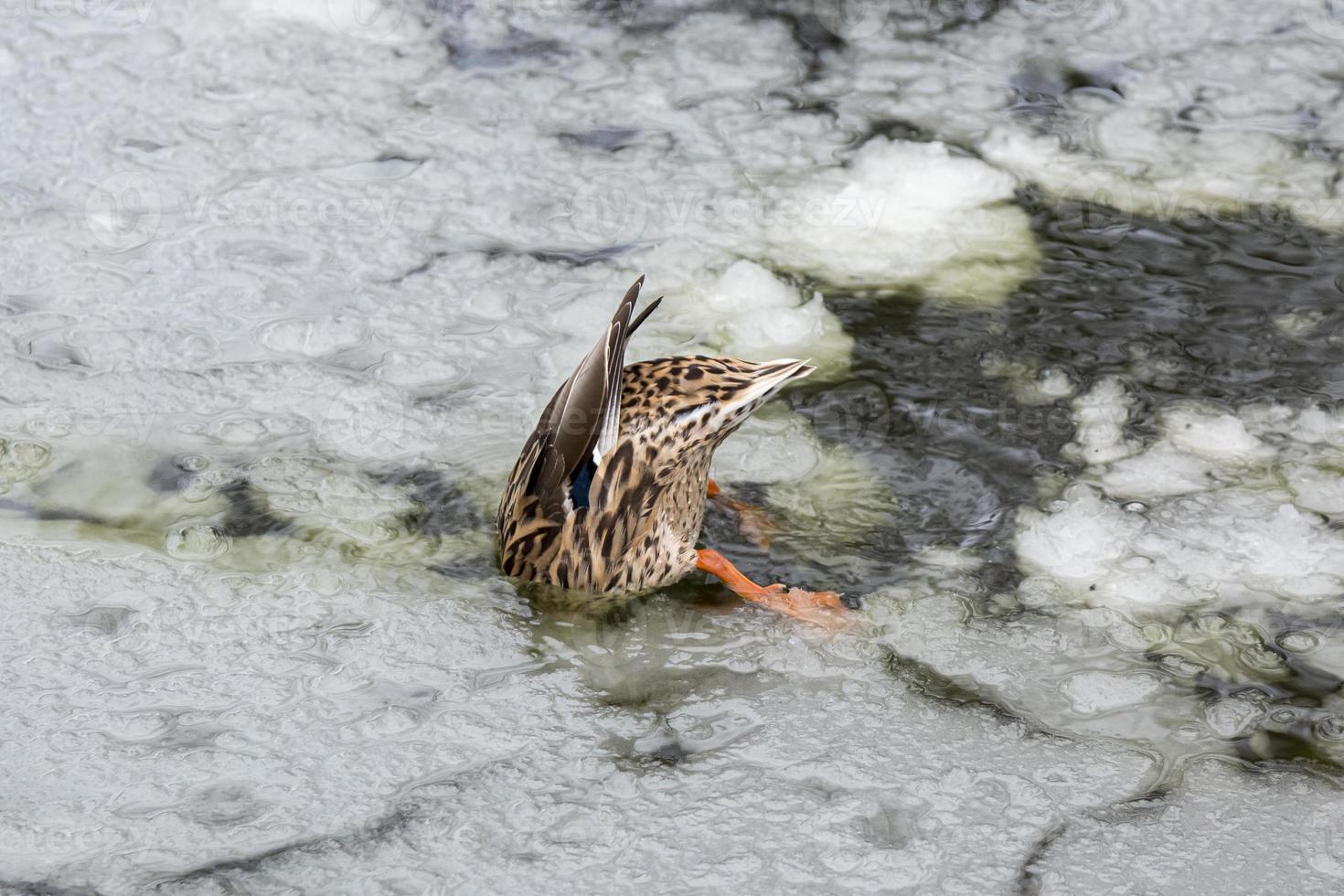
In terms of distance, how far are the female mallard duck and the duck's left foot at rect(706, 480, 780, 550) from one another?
17 centimetres

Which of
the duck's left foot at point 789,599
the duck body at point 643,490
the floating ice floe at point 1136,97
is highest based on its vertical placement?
the floating ice floe at point 1136,97

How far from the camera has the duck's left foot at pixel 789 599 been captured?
3.00 meters

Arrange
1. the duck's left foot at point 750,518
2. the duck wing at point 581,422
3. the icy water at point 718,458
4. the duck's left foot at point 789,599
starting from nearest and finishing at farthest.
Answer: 1. the icy water at point 718,458
2. the duck wing at point 581,422
3. the duck's left foot at point 789,599
4. the duck's left foot at point 750,518

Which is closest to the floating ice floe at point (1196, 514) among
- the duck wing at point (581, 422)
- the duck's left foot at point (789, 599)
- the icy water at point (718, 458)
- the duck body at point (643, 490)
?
the icy water at point (718, 458)

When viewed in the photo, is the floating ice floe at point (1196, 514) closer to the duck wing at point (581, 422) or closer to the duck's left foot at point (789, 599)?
the duck's left foot at point (789, 599)

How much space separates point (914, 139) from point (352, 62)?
202 centimetres

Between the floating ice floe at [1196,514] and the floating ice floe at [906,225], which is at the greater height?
the floating ice floe at [906,225]

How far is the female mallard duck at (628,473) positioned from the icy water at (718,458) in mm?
92

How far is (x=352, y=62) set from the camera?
5.06m

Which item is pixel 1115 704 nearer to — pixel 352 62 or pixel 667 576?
pixel 667 576

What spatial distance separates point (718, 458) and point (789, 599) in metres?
0.59

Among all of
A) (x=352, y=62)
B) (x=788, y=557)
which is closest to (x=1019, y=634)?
(x=788, y=557)

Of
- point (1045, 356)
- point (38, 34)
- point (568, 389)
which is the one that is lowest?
point (1045, 356)

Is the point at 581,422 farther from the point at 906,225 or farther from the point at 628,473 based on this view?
the point at 906,225
